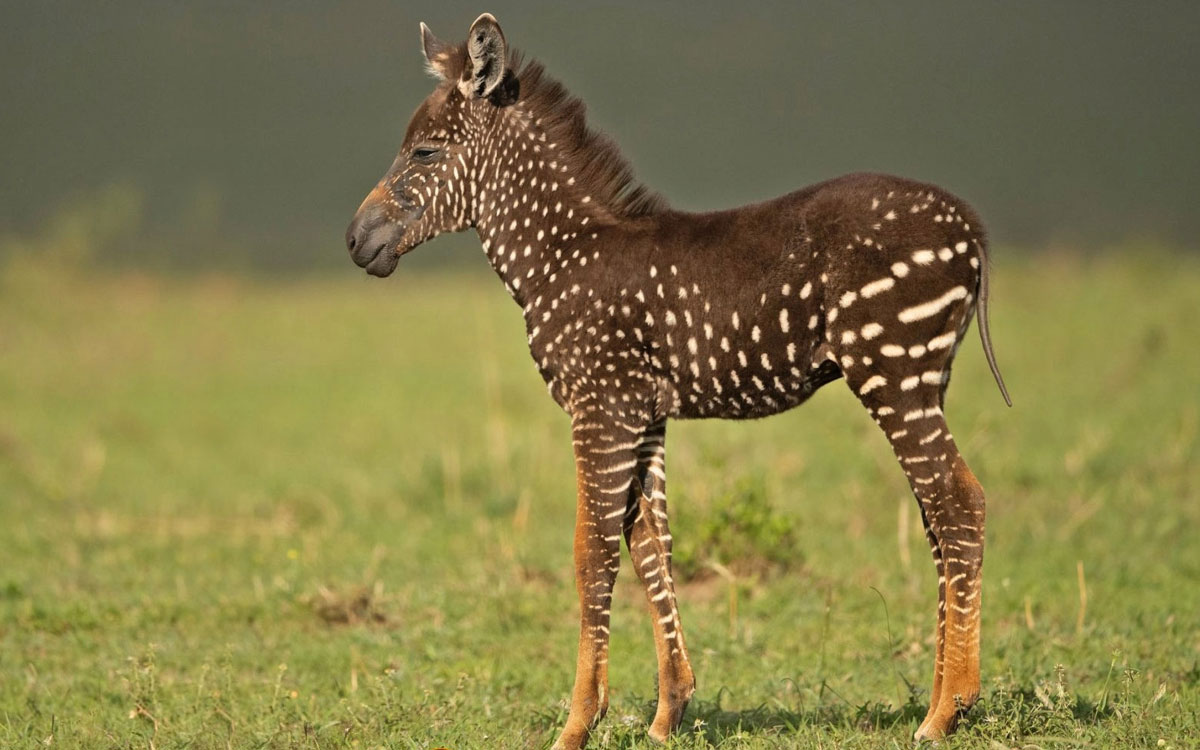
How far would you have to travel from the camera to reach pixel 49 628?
8484 millimetres

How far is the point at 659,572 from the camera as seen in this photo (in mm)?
6375

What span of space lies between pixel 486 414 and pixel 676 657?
33.3 ft

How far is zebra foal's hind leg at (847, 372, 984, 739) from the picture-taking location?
226 inches

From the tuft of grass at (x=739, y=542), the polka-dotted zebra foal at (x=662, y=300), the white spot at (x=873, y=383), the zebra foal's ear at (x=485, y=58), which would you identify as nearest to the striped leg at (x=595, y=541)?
the polka-dotted zebra foal at (x=662, y=300)

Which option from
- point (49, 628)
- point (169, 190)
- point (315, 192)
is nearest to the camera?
point (49, 628)

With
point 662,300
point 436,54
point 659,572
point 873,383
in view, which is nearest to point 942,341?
point 873,383

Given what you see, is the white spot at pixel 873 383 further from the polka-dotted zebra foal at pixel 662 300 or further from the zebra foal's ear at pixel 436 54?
the zebra foal's ear at pixel 436 54

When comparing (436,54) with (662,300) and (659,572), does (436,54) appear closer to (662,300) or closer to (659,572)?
(662,300)

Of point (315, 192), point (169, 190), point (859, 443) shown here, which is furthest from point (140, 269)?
point (859, 443)

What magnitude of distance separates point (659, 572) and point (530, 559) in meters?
3.59

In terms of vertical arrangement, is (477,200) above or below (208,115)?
below

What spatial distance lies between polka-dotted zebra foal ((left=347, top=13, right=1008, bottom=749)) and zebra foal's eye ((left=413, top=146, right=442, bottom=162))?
0.6 inches

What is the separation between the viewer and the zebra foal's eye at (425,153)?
6602 millimetres

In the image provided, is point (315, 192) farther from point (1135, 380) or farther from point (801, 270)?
point (801, 270)
